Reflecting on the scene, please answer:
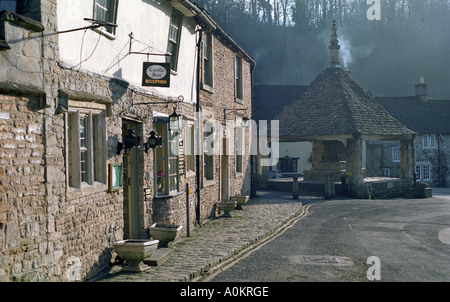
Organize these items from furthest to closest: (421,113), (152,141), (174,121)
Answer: (421,113), (174,121), (152,141)

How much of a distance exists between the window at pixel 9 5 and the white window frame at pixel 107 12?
86.7 inches

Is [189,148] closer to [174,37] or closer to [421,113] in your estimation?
[174,37]

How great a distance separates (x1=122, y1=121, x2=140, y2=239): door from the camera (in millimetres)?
11359

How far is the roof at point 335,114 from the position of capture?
28.3 m

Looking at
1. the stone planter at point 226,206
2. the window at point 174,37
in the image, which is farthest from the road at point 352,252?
the window at point 174,37

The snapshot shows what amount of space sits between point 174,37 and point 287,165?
111 ft

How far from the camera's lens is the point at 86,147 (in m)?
9.07

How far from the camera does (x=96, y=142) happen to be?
939cm

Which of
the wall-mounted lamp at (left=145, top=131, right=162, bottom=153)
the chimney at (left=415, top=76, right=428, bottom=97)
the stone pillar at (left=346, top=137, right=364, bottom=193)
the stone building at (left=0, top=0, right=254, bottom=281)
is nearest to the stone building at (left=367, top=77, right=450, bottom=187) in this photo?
the chimney at (left=415, top=76, right=428, bottom=97)

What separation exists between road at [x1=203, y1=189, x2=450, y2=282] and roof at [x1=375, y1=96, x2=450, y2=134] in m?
27.6

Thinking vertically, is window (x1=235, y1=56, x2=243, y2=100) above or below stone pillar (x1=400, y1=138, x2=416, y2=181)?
above

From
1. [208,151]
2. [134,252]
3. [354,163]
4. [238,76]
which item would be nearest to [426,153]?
[354,163]

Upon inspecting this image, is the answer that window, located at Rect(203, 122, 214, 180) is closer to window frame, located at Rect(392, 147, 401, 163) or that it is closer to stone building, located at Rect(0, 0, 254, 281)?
stone building, located at Rect(0, 0, 254, 281)
